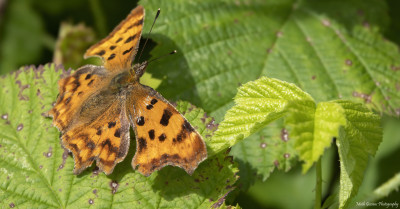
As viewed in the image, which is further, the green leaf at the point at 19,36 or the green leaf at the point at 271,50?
the green leaf at the point at 19,36

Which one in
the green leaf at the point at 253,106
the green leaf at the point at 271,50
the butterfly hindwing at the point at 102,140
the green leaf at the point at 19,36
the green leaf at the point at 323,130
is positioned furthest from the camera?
the green leaf at the point at 19,36

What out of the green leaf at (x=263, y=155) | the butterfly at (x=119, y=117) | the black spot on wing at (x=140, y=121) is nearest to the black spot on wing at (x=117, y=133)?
the butterfly at (x=119, y=117)

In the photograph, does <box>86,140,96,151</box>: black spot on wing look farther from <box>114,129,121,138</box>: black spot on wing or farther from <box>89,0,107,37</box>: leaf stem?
<box>89,0,107,37</box>: leaf stem

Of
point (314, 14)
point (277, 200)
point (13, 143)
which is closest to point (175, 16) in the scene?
point (314, 14)

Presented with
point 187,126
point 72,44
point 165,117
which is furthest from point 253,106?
point 72,44

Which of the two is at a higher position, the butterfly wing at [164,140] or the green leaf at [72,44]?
the butterfly wing at [164,140]

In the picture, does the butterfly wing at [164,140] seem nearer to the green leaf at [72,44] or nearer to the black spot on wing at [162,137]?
the black spot on wing at [162,137]

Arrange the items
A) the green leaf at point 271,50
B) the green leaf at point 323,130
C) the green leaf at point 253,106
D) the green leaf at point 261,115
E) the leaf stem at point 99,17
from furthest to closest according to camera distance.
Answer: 1. the leaf stem at point 99,17
2. the green leaf at point 271,50
3. the green leaf at point 253,106
4. the green leaf at point 261,115
5. the green leaf at point 323,130
